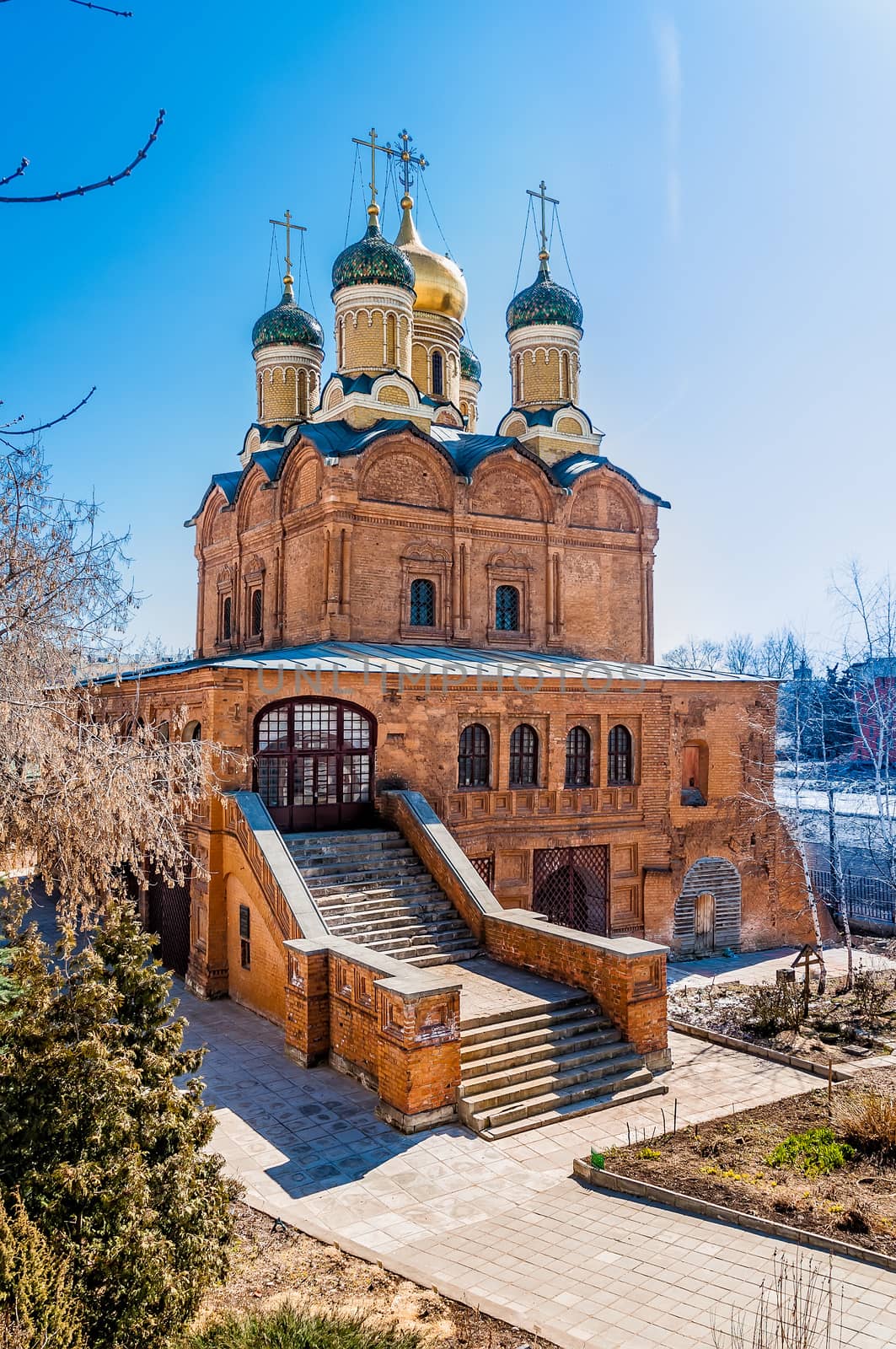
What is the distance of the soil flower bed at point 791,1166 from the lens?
6969mm

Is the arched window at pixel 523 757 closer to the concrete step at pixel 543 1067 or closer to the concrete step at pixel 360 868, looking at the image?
the concrete step at pixel 360 868

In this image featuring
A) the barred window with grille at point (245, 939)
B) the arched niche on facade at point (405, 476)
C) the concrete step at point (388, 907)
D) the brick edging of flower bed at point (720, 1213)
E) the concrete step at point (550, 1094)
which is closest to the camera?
the brick edging of flower bed at point (720, 1213)

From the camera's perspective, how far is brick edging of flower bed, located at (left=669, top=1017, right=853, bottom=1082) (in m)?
10.6

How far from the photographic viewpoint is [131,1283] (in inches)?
197

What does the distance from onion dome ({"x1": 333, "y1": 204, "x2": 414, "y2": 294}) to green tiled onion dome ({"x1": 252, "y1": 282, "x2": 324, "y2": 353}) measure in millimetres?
2979

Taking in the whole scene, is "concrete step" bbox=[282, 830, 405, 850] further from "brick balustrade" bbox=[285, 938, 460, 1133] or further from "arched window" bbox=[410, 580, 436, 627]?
"arched window" bbox=[410, 580, 436, 627]

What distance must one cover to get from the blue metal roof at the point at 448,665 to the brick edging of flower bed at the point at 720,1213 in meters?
7.86

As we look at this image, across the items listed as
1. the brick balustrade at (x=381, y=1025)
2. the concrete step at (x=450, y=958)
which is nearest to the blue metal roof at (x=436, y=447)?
the concrete step at (x=450, y=958)

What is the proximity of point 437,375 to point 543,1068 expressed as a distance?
20.4m

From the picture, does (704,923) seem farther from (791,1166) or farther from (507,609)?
(791,1166)

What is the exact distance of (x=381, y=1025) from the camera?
9367 mm

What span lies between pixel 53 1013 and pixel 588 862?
41.5 ft

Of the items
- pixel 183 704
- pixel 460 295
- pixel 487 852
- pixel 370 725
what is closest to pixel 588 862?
pixel 487 852

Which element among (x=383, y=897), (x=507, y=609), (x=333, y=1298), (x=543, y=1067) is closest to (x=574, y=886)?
(x=383, y=897)
